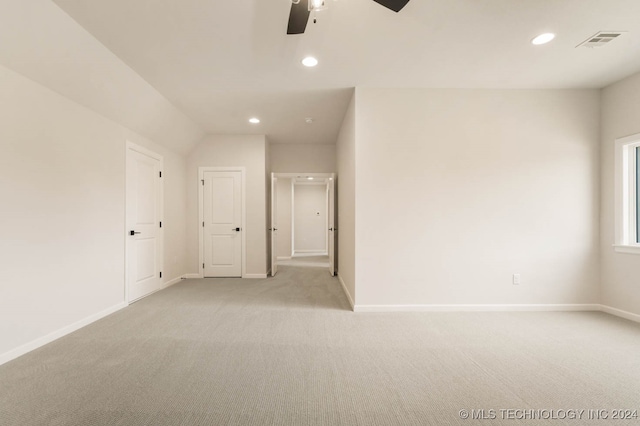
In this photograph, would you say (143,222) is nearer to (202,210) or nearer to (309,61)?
(202,210)

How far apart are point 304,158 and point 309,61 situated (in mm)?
3332

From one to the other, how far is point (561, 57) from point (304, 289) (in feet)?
14.2

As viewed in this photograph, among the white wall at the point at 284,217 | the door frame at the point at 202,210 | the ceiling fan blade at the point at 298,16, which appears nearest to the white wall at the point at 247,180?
the door frame at the point at 202,210

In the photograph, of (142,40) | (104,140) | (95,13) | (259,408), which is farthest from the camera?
(104,140)

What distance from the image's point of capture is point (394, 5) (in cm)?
169

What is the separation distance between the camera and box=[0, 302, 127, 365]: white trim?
2229mm

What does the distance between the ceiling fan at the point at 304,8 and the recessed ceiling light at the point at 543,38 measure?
5.54 ft

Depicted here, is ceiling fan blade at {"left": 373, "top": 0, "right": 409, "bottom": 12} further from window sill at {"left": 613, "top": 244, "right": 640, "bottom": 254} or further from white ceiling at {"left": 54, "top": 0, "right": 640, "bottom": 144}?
window sill at {"left": 613, "top": 244, "right": 640, "bottom": 254}

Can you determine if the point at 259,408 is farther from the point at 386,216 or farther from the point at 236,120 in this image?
the point at 236,120

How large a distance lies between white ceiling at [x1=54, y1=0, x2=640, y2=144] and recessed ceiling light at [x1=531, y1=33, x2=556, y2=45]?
0.17 feet

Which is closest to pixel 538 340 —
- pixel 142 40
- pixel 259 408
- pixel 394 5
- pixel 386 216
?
pixel 386 216

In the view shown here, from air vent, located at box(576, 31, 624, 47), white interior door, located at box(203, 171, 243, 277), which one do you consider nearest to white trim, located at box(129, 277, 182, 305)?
white interior door, located at box(203, 171, 243, 277)

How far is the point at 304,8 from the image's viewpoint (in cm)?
181

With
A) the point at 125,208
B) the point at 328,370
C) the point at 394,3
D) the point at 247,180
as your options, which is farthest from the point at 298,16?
the point at 247,180
